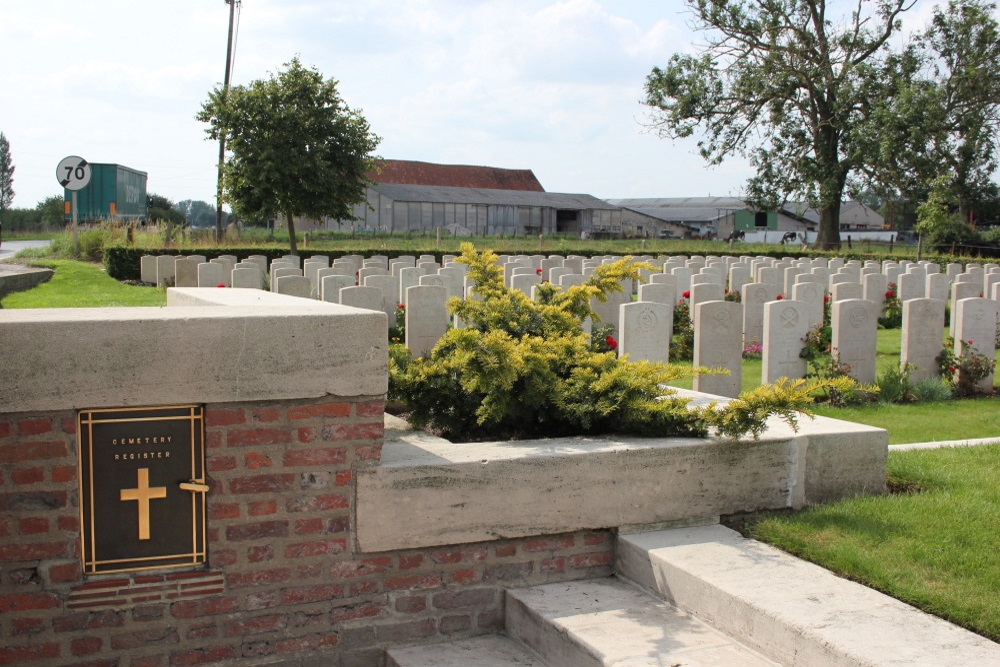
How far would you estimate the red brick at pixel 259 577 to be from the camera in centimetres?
336

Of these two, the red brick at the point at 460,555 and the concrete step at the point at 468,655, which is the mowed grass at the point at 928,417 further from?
the concrete step at the point at 468,655

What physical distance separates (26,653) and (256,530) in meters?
0.85

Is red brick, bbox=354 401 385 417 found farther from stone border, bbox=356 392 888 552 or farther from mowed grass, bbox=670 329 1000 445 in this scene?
mowed grass, bbox=670 329 1000 445

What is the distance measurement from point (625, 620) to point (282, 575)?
1.28m

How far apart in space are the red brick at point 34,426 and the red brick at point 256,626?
959mm

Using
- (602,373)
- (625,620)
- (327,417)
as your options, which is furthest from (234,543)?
(602,373)

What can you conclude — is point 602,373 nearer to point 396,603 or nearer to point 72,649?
point 396,603

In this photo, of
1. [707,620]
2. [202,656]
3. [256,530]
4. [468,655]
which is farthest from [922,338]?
[202,656]

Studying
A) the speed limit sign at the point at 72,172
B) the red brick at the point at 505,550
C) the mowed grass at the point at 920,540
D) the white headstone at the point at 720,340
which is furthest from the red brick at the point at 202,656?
the speed limit sign at the point at 72,172

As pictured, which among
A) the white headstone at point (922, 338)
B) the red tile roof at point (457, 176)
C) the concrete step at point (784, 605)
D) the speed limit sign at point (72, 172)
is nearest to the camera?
the concrete step at point (784, 605)

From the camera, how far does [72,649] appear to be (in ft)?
10.4

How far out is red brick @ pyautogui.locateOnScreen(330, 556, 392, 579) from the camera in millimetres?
3473

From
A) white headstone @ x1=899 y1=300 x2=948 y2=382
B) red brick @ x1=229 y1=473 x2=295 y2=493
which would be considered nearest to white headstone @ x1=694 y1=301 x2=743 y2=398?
white headstone @ x1=899 y1=300 x2=948 y2=382

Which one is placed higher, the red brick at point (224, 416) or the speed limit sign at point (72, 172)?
the speed limit sign at point (72, 172)
